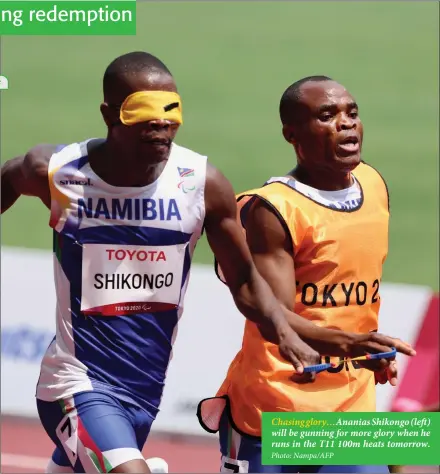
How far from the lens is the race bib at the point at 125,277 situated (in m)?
5.27

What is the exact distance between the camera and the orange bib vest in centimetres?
557

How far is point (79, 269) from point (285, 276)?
0.90 metres

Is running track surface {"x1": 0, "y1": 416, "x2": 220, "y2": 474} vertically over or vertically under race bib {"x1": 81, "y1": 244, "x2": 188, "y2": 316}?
under

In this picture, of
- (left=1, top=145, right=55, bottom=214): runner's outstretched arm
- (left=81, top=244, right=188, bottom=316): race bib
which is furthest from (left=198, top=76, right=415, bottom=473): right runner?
(left=1, top=145, right=55, bottom=214): runner's outstretched arm

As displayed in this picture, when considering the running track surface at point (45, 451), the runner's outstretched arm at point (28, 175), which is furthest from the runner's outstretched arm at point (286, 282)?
the running track surface at point (45, 451)

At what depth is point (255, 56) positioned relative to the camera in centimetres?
2005

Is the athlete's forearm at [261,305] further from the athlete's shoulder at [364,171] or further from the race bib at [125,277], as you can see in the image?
the athlete's shoulder at [364,171]

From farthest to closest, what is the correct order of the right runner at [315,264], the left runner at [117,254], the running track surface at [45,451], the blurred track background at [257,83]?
the blurred track background at [257,83], the running track surface at [45,451], the right runner at [315,264], the left runner at [117,254]

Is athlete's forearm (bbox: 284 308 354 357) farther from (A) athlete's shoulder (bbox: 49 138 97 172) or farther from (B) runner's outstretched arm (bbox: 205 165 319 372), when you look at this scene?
(A) athlete's shoulder (bbox: 49 138 97 172)

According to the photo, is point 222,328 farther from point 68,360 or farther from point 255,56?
A: point 255,56

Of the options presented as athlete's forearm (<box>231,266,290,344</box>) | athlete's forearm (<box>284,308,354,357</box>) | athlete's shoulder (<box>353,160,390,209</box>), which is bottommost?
athlete's forearm (<box>284,308,354,357</box>)

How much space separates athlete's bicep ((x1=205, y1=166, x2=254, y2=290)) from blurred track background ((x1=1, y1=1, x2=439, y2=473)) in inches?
379

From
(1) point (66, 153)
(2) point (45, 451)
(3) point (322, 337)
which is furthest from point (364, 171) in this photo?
(2) point (45, 451)

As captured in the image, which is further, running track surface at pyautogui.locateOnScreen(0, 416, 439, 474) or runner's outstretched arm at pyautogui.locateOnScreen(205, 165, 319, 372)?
running track surface at pyautogui.locateOnScreen(0, 416, 439, 474)
